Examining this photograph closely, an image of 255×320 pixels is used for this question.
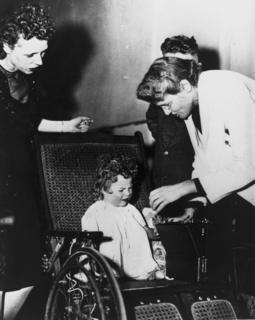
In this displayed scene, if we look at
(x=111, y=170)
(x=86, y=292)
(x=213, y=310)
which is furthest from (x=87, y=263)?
(x=213, y=310)

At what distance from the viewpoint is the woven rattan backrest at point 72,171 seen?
258 centimetres

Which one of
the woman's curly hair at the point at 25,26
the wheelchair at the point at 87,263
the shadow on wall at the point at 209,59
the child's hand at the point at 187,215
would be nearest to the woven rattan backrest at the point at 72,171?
the wheelchair at the point at 87,263

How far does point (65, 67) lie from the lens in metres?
3.07

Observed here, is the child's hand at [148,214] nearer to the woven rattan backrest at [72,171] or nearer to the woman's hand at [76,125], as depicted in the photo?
the woven rattan backrest at [72,171]

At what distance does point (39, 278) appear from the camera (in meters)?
2.58

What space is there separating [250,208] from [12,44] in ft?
5.39

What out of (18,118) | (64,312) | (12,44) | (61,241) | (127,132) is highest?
(12,44)

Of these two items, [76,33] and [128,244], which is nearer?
[128,244]

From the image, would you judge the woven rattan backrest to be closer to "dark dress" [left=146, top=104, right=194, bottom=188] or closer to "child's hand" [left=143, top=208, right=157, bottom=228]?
"child's hand" [left=143, top=208, right=157, bottom=228]

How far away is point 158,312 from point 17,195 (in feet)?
3.21

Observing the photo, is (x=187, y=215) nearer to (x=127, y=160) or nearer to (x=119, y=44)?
(x=127, y=160)

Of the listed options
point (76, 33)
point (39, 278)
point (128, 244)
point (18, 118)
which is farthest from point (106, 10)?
point (39, 278)

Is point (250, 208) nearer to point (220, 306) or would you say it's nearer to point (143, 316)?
point (220, 306)

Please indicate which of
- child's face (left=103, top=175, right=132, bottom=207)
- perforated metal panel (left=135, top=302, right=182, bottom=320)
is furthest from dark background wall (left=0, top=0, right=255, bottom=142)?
perforated metal panel (left=135, top=302, right=182, bottom=320)
